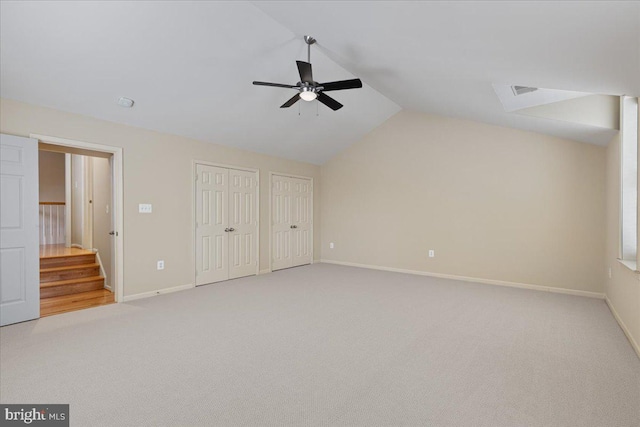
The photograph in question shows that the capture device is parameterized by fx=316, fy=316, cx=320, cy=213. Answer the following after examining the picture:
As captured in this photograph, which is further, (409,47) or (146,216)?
(146,216)

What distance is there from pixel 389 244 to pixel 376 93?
3.06 meters

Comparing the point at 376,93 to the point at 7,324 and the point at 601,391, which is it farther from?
the point at 7,324

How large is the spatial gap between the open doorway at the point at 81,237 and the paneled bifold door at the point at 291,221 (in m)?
2.93

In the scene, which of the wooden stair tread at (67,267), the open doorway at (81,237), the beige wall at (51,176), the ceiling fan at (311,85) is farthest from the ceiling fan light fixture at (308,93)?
the beige wall at (51,176)

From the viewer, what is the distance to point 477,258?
18.7 ft

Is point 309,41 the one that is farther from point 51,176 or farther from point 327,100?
point 51,176

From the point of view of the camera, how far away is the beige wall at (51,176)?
830 centimetres

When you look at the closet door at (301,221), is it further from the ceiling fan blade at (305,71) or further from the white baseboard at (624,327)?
the white baseboard at (624,327)

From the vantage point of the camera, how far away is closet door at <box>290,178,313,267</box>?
7242 mm

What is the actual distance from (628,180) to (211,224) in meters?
5.76

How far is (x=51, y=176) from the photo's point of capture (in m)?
8.40

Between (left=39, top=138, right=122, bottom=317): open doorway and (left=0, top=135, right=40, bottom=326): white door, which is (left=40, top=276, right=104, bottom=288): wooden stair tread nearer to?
(left=39, top=138, right=122, bottom=317): open doorway

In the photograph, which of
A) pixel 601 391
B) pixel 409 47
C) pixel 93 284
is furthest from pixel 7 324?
pixel 601 391

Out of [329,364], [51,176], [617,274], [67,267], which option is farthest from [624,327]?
[51,176]
